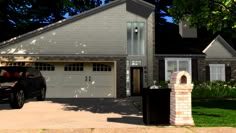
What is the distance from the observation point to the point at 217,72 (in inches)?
1205

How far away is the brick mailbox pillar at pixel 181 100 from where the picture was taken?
1136 centimetres

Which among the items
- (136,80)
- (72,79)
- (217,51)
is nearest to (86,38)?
(72,79)

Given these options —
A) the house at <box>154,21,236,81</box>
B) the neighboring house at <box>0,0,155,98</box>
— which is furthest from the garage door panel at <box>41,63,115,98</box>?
the house at <box>154,21,236,81</box>

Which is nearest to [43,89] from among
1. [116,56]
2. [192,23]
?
[116,56]

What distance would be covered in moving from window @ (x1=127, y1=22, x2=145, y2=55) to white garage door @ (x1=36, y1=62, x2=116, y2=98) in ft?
7.67

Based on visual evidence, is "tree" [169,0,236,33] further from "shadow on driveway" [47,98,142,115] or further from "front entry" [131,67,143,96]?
"front entry" [131,67,143,96]

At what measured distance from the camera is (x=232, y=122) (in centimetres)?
1240

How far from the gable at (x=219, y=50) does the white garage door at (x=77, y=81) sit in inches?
364

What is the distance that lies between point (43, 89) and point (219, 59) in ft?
49.0

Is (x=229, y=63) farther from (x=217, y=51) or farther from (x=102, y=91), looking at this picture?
(x=102, y=91)

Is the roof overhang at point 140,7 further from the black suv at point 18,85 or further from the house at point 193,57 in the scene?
the black suv at point 18,85

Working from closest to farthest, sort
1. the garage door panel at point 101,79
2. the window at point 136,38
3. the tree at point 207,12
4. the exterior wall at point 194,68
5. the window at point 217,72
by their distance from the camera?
the tree at point 207,12
the garage door panel at point 101,79
the window at point 136,38
the exterior wall at point 194,68
the window at point 217,72

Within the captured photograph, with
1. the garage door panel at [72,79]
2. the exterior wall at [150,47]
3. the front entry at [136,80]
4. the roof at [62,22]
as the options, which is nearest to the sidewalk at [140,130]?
the garage door panel at [72,79]

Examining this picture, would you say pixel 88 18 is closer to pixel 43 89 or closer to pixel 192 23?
pixel 43 89
